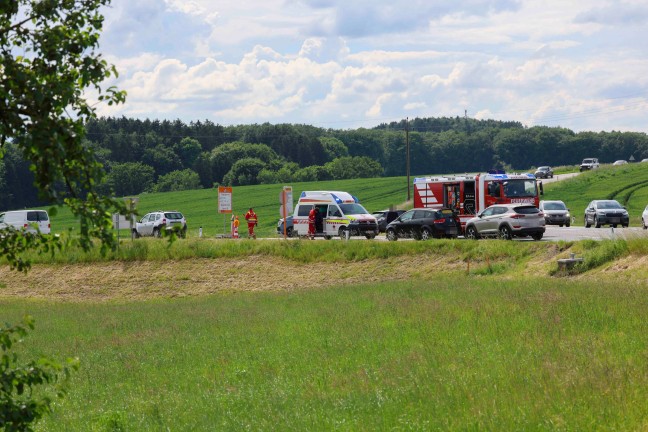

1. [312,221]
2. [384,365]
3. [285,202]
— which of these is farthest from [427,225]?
[384,365]

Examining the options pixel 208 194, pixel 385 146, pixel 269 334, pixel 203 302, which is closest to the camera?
pixel 269 334

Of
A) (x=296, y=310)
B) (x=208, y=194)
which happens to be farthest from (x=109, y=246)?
(x=208, y=194)

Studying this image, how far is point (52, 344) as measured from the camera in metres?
21.7

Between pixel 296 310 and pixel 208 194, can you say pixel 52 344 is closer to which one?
pixel 296 310

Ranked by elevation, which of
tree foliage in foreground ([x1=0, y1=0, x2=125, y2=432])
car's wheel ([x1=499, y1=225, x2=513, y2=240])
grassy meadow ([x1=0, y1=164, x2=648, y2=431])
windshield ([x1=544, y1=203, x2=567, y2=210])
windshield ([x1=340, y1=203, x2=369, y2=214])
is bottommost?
grassy meadow ([x1=0, y1=164, x2=648, y2=431])

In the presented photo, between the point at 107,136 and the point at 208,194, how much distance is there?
145 feet

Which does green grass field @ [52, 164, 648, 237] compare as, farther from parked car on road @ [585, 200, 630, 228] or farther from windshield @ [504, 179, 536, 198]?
windshield @ [504, 179, 536, 198]

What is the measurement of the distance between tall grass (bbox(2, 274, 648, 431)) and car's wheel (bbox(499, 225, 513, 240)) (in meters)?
12.3

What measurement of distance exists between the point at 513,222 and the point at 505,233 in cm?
60

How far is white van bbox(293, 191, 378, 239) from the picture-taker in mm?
44688

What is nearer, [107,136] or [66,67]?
[66,67]

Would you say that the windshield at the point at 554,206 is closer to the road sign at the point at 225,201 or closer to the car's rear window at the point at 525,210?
the car's rear window at the point at 525,210

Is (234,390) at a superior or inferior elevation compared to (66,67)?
inferior

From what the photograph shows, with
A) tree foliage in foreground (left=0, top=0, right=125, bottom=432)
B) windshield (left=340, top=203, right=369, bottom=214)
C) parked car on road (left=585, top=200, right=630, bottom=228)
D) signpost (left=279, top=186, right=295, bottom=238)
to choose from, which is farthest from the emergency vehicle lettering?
tree foliage in foreground (left=0, top=0, right=125, bottom=432)
